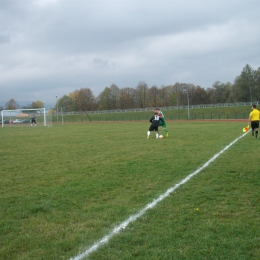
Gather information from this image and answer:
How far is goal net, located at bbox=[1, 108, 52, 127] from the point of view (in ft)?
156

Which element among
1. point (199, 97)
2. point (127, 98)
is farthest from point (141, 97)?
point (199, 97)

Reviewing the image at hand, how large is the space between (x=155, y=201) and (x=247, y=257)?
2.19 metres

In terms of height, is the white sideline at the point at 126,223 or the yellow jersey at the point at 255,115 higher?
the yellow jersey at the point at 255,115

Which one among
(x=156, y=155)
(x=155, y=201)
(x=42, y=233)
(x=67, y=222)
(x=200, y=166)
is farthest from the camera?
(x=156, y=155)

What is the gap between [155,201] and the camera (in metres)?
5.40

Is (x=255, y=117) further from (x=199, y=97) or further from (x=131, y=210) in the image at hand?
(x=199, y=97)

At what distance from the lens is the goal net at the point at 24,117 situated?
156 feet

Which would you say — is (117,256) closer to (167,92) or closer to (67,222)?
(67,222)

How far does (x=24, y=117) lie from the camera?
161 feet

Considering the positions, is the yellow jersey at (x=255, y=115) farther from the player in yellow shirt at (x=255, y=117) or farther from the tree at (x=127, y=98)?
the tree at (x=127, y=98)

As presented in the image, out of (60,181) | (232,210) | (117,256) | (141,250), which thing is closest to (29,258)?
(117,256)

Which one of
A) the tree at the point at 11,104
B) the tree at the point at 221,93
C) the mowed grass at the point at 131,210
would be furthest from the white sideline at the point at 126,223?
the tree at the point at 11,104

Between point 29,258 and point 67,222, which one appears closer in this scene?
point 29,258

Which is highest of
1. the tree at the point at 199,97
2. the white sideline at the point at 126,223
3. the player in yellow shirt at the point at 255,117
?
the tree at the point at 199,97
